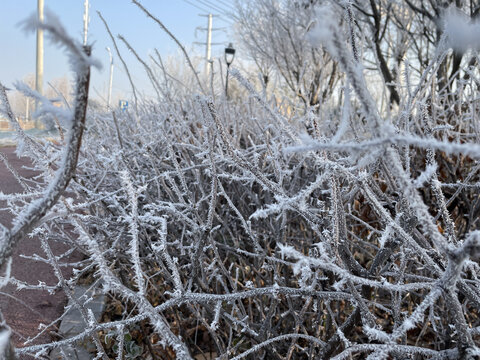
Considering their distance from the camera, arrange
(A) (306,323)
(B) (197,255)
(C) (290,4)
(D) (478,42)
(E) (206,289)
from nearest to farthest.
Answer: (D) (478,42) < (B) (197,255) < (E) (206,289) < (A) (306,323) < (C) (290,4)

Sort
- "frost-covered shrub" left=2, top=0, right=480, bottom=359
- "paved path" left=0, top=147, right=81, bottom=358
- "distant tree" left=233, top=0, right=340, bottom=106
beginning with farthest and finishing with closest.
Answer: "distant tree" left=233, top=0, right=340, bottom=106 < "paved path" left=0, top=147, right=81, bottom=358 < "frost-covered shrub" left=2, top=0, right=480, bottom=359

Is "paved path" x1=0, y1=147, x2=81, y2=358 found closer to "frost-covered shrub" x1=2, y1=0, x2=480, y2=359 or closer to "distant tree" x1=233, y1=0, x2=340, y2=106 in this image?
"frost-covered shrub" x1=2, y1=0, x2=480, y2=359

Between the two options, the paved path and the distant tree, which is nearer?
the paved path

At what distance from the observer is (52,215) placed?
559 millimetres

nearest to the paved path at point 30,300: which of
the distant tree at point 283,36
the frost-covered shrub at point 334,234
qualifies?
the frost-covered shrub at point 334,234

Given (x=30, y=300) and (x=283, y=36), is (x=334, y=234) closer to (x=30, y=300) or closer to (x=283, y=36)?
(x=30, y=300)

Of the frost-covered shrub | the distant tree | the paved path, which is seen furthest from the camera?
the distant tree

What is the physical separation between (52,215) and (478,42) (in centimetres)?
56

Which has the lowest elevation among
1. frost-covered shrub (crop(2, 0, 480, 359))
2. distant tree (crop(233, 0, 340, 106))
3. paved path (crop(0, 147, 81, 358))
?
paved path (crop(0, 147, 81, 358))

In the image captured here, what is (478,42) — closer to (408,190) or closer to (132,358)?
(408,190)

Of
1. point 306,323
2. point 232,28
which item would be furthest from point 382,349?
point 232,28

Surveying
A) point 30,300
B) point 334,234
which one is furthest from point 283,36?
point 334,234

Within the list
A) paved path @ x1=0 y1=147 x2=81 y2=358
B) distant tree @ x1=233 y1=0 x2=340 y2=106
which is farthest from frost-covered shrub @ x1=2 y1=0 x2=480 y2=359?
distant tree @ x1=233 y1=0 x2=340 y2=106

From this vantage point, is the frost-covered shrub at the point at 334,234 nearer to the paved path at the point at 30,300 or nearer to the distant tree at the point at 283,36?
the paved path at the point at 30,300
